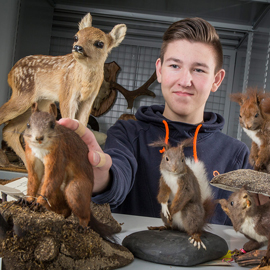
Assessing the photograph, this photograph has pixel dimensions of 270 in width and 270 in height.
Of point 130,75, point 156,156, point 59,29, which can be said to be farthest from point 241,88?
point 59,29

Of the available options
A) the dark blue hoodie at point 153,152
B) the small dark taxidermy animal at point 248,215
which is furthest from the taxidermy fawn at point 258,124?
the dark blue hoodie at point 153,152

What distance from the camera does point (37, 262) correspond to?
500 millimetres

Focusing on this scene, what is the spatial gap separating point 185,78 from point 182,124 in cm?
20

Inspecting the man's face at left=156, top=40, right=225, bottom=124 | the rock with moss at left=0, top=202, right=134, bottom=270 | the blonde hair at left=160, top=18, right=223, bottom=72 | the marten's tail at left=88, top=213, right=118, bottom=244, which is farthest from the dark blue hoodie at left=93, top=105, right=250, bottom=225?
the rock with moss at left=0, top=202, right=134, bottom=270

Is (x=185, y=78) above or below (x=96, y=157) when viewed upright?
above

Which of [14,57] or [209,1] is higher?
[209,1]

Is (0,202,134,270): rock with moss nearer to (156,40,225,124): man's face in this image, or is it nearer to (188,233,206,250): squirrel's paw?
(188,233,206,250): squirrel's paw

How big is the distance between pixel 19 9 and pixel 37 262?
5.21ft

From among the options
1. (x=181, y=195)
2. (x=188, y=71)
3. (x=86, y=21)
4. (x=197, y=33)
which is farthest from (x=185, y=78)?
(x=86, y=21)

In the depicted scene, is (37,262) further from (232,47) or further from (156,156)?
(232,47)

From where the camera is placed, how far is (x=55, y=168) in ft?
1.64

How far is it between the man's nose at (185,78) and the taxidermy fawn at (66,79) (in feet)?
1.40

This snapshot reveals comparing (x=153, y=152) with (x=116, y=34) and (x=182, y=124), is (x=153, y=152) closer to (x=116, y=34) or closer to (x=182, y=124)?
(x=182, y=124)

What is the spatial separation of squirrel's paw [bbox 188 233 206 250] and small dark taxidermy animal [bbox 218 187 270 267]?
0.08 meters
